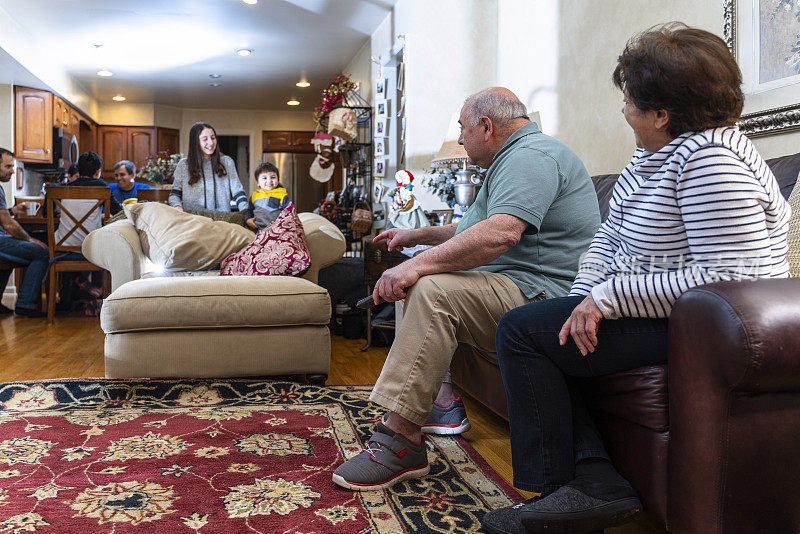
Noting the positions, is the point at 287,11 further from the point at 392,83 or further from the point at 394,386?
the point at 394,386

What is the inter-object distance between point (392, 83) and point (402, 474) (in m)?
4.44

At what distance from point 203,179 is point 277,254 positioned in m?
1.36

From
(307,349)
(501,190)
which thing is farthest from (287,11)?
(501,190)

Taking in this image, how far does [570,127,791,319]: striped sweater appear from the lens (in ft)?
3.82

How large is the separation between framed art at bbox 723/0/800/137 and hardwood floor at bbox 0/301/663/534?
1.24m

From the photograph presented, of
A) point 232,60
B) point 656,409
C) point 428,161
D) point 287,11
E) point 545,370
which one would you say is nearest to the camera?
point 656,409

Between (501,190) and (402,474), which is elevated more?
(501,190)

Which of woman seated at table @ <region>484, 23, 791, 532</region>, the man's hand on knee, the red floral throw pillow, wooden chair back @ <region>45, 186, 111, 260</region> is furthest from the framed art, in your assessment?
wooden chair back @ <region>45, 186, 111, 260</region>

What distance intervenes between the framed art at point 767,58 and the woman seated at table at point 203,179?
2.89 metres

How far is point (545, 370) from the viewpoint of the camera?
136cm

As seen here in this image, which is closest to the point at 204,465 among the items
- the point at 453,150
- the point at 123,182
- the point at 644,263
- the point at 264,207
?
the point at 644,263

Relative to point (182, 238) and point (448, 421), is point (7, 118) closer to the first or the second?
point (182, 238)

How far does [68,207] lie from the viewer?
486 centimetres

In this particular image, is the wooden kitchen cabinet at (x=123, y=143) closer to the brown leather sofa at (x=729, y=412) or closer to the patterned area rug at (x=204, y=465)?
the patterned area rug at (x=204, y=465)
